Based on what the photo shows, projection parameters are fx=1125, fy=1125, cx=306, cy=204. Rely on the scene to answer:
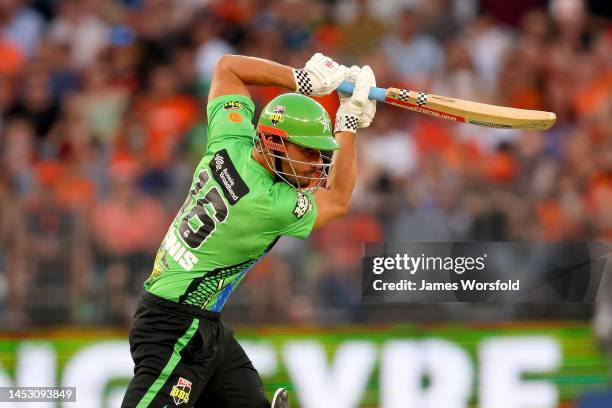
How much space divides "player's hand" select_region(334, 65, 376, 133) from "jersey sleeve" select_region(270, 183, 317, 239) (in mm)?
551

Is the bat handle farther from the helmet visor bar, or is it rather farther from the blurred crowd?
the blurred crowd

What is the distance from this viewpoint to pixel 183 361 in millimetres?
5699

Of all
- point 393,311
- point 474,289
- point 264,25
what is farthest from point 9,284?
point 264,25

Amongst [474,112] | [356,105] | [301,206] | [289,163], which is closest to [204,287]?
[301,206]

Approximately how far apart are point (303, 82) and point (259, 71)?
266mm

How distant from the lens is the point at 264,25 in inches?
492

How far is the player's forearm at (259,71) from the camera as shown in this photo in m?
6.14

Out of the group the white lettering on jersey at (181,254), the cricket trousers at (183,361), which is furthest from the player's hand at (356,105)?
the cricket trousers at (183,361)

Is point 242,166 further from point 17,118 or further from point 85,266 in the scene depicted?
point 17,118

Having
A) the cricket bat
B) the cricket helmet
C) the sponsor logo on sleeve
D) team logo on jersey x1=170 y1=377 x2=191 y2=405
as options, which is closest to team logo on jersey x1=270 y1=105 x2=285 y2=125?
the cricket helmet

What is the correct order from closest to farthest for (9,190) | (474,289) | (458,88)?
(474,289) < (9,190) < (458,88)

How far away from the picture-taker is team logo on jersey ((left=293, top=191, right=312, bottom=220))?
568 centimetres

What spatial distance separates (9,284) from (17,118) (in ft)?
8.47

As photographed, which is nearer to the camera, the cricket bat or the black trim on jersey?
the black trim on jersey
